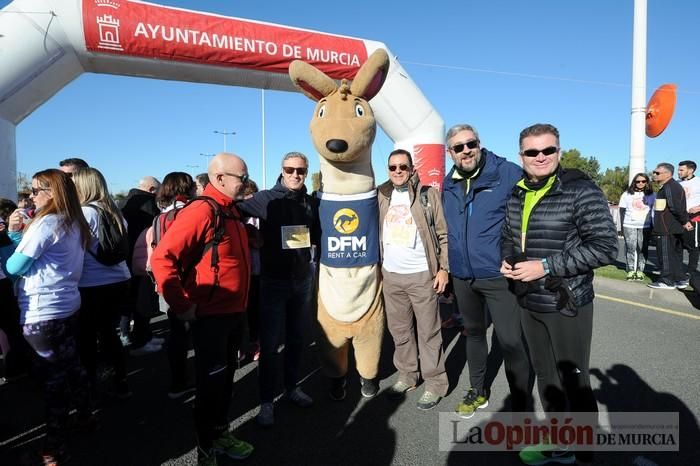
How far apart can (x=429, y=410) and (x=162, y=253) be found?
2147 millimetres

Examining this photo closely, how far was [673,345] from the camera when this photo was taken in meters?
3.89

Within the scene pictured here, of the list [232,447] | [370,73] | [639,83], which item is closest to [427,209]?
[370,73]

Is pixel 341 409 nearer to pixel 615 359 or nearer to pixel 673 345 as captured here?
pixel 615 359

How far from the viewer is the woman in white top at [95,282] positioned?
2.81 m

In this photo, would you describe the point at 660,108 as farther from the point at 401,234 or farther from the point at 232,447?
the point at 232,447

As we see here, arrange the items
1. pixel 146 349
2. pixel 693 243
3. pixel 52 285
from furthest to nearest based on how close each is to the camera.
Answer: pixel 693 243
pixel 146 349
pixel 52 285

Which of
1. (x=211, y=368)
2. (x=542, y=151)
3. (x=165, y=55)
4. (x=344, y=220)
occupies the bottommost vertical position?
(x=211, y=368)

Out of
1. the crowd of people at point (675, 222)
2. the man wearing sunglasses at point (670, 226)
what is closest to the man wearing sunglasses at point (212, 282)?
the crowd of people at point (675, 222)

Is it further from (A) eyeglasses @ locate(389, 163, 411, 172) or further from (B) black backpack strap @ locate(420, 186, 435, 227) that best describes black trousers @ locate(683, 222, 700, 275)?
(A) eyeglasses @ locate(389, 163, 411, 172)

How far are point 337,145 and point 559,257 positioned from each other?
4.84ft

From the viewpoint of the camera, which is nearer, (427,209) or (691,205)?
(427,209)

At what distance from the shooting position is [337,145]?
8.57ft

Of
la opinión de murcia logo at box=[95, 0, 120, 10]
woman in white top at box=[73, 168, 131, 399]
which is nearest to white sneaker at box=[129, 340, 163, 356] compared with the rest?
woman in white top at box=[73, 168, 131, 399]

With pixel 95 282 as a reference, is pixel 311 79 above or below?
above
